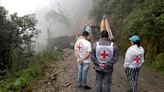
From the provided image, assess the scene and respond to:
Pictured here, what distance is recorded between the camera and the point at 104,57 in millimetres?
8664

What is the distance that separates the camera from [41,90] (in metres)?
11.7

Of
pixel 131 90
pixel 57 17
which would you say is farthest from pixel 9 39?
pixel 57 17

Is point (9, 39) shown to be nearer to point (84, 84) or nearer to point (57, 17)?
point (84, 84)

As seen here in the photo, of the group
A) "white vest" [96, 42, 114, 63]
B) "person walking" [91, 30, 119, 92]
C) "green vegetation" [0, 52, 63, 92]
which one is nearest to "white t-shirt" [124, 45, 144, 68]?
"person walking" [91, 30, 119, 92]

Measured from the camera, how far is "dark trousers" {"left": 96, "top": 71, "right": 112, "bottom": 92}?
28.7 ft

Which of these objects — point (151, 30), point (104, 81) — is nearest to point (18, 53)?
point (151, 30)

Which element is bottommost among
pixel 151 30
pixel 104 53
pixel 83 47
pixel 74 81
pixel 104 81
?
pixel 74 81

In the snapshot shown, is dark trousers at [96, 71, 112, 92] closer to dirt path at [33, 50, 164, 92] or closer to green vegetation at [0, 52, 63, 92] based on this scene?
dirt path at [33, 50, 164, 92]

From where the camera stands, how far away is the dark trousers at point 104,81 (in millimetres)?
8758

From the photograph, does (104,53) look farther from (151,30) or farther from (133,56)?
(151,30)

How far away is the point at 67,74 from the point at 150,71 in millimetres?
4747

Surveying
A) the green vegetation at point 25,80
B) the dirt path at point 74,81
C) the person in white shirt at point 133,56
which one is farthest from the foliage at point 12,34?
the person in white shirt at point 133,56

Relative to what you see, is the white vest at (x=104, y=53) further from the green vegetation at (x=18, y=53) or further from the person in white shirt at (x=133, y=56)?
the green vegetation at (x=18, y=53)

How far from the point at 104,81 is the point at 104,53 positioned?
80cm
